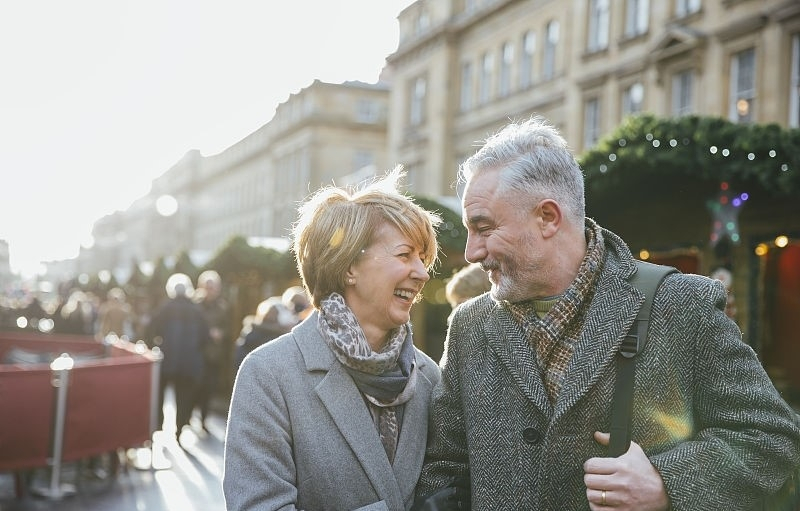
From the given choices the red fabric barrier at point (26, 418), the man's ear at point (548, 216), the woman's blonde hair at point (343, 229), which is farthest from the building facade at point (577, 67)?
the man's ear at point (548, 216)

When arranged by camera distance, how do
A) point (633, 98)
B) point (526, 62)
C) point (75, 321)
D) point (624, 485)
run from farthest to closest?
point (526, 62)
point (633, 98)
point (75, 321)
point (624, 485)

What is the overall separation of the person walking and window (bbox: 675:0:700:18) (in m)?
19.2

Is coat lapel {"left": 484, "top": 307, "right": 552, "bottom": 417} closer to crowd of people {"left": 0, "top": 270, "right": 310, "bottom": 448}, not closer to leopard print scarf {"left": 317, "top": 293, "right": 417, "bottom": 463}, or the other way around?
leopard print scarf {"left": 317, "top": 293, "right": 417, "bottom": 463}

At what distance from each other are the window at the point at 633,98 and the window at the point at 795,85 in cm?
497

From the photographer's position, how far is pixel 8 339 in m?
15.3

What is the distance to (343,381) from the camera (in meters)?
2.66

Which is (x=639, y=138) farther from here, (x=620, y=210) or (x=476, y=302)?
(x=476, y=302)

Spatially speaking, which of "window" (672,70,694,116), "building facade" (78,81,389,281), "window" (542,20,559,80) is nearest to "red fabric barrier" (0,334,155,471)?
"window" (672,70,694,116)

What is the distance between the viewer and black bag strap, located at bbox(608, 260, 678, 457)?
87.0 inches

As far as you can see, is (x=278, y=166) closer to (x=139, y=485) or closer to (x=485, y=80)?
(x=485, y=80)

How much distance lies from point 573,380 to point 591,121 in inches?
906

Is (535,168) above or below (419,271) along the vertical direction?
above

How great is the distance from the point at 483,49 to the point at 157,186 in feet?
289

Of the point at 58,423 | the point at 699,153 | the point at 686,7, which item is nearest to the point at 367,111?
the point at 686,7
